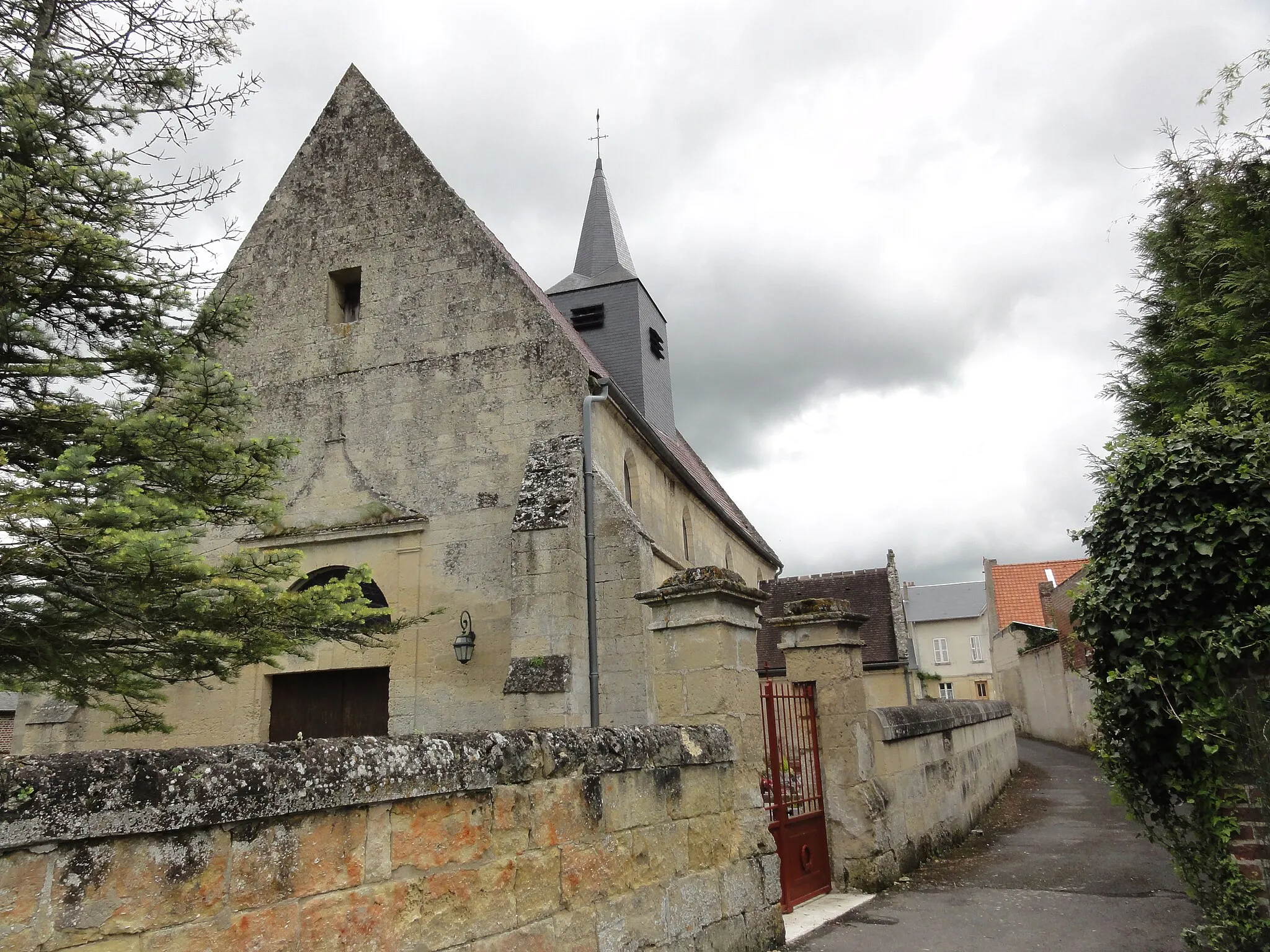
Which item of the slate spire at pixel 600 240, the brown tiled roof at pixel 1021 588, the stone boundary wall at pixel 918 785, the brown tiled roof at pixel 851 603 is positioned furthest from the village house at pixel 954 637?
the stone boundary wall at pixel 918 785

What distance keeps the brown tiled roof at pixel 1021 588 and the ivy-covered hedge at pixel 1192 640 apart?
32940 millimetres

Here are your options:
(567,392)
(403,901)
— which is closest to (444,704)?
(567,392)

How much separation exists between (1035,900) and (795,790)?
212 centimetres

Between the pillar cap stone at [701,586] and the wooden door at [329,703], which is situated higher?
the pillar cap stone at [701,586]

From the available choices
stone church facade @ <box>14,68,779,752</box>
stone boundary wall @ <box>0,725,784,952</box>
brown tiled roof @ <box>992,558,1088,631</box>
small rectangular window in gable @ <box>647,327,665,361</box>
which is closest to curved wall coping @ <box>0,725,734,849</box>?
stone boundary wall @ <box>0,725,784,952</box>

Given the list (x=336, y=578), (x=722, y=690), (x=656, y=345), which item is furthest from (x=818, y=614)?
(x=656, y=345)

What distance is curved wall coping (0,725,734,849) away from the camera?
2123mm

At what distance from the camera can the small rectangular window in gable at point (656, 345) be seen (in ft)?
52.6

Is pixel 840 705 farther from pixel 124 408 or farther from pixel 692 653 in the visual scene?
pixel 124 408

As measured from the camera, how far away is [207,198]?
22.7 ft

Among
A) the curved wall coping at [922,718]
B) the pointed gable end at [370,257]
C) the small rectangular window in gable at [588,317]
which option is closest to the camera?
the curved wall coping at [922,718]

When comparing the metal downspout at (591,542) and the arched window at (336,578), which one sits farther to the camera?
the arched window at (336,578)

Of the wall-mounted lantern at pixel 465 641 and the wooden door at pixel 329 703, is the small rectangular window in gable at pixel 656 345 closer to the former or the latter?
the wall-mounted lantern at pixel 465 641

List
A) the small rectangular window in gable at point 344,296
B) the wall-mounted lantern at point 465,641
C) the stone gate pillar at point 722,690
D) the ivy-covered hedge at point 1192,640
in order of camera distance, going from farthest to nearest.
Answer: the small rectangular window in gable at point 344,296
the wall-mounted lantern at point 465,641
the stone gate pillar at point 722,690
the ivy-covered hedge at point 1192,640
